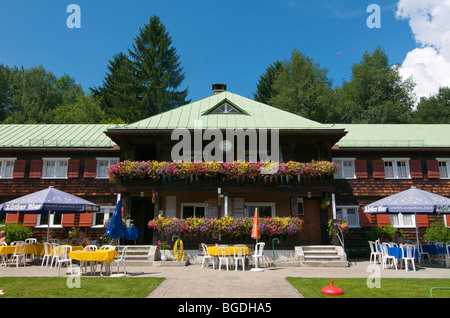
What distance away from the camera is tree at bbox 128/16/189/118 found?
36.8 meters

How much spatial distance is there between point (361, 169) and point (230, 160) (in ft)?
25.3

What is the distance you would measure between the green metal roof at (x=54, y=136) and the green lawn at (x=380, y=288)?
49.5 feet

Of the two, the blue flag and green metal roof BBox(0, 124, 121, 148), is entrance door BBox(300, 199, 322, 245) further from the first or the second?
green metal roof BBox(0, 124, 121, 148)

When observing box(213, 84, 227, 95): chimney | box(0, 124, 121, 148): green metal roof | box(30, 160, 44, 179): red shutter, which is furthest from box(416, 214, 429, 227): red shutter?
box(30, 160, 44, 179): red shutter

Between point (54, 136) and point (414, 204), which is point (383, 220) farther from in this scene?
point (54, 136)

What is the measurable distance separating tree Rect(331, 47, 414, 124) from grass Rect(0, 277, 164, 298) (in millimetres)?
31423

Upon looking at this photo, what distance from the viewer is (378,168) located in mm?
19734

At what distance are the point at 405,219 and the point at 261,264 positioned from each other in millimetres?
10294

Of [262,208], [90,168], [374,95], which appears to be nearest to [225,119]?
[262,208]

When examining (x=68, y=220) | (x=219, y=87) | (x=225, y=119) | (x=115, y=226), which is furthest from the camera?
(x=219, y=87)

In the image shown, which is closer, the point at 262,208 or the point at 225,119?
the point at 225,119

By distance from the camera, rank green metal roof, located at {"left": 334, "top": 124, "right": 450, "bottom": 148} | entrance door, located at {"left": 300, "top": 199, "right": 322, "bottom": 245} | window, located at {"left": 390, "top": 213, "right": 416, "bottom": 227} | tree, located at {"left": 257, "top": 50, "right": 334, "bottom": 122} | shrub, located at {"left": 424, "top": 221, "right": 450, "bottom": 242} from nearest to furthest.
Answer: shrub, located at {"left": 424, "top": 221, "right": 450, "bottom": 242} < entrance door, located at {"left": 300, "top": 199, "right": 322, "bottom": 245} < window, located at {"left": 390, "top": 213, "right": 416, "bottom": 227} < green metal roof, located at {"left": 334, "top": 124, "right": 450, "bottom": 148} < tree, located at {"left": 257, "top": 50, "right": 334, "bottom": 122}

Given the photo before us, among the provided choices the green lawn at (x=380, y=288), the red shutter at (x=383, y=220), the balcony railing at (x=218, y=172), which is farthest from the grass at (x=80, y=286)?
the red shutter at (x=383, y=220)
